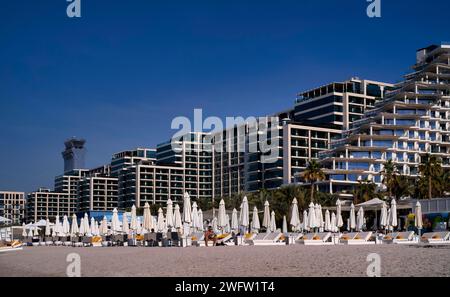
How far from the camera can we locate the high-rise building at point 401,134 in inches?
3637

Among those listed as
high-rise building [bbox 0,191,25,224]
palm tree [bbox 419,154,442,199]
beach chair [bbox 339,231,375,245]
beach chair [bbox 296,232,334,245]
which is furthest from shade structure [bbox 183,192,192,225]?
high-rise building [bbox 0,191,25,224]

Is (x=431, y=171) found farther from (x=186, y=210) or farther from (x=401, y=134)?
(x=186, y=210)

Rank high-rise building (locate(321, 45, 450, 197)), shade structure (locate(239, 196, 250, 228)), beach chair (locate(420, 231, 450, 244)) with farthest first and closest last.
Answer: high-rise building (locate(321, 45, 450, 197)) < shade structure (locate(239, 196, 250, 228)) < beach chair (locate(420, 231, 450, 244))

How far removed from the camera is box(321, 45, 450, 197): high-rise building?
303 feet

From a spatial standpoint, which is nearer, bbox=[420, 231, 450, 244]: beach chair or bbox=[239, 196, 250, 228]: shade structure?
bbox=[420, 231, 450, 244]: beach chair

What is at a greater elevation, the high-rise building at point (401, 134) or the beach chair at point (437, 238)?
the high-rise building at point (401, 134)

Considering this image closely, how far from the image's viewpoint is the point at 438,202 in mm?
54656

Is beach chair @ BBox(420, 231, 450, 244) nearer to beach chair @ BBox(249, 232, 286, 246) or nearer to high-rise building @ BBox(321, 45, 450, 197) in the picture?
beach chair @ BBox(249, 232, 286, 246)

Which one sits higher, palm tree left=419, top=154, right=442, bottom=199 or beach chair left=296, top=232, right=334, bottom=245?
palm tree left=419, top=154, right=442, bottom=199

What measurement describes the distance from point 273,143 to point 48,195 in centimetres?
9486

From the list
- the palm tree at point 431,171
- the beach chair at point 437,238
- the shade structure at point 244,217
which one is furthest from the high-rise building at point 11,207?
the beach chair at point 437,238

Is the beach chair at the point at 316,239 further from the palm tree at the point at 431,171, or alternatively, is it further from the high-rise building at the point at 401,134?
the high-rise building at the point at 401,134

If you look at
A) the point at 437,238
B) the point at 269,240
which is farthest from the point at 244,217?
the point at 437,238
